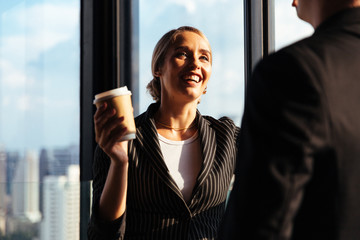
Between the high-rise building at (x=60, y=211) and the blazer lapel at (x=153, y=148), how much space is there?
934 millimetres

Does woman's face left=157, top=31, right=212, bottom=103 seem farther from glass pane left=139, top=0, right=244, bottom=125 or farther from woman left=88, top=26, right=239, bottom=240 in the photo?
glass pane left=139, top=0, right=244, bottom=125

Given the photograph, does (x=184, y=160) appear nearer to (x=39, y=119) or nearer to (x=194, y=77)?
(x=194, y=77)

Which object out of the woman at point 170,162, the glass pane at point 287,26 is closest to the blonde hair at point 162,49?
the woman at point 170,162

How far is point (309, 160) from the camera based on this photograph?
1.83 ft

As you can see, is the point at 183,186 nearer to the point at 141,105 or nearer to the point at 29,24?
the point at 141,105

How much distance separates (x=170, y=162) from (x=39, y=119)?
1178mm

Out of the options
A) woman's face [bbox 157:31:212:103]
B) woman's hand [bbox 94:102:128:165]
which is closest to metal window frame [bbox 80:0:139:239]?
woman's face [bbox 157:31:212:103]

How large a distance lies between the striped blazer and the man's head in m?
0.74

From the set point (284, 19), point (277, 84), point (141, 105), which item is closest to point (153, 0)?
point (141, 105)

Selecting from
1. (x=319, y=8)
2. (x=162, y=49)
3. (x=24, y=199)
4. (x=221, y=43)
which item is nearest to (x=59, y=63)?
(x=24, y=199)

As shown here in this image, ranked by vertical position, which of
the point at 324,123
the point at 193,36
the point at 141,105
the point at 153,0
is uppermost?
the point at 153,0

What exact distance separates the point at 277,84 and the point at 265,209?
0.16 metres

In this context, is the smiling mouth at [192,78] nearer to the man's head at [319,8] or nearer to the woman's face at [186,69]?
the woman's face at [186,69]

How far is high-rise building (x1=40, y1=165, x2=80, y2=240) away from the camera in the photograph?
2197mm
